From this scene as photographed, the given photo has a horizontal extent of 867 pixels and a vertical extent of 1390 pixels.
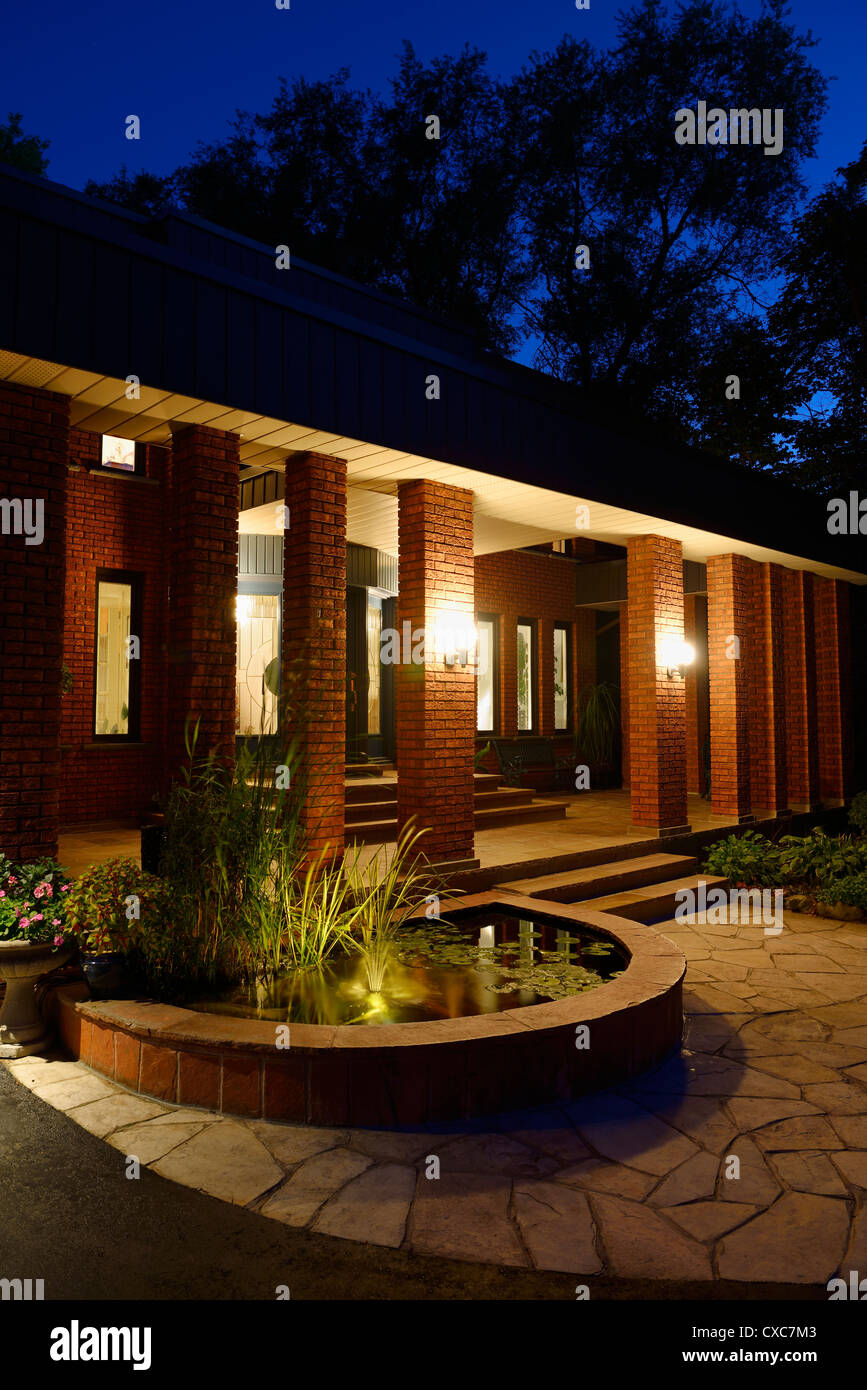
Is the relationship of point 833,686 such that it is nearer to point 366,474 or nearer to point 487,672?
point 487,672

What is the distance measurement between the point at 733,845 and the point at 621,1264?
22.6 ft

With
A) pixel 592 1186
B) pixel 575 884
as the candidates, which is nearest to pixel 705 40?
pixel 575 884

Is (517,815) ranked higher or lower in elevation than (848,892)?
higher

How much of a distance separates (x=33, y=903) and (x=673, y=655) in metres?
6.95

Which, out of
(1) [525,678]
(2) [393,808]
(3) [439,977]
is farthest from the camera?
(1) [525,678]

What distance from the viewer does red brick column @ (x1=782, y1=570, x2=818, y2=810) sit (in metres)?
11.9

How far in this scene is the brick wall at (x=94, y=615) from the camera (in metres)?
9.21

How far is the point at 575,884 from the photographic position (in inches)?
283

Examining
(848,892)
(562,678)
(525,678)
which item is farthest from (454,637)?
(562,678)

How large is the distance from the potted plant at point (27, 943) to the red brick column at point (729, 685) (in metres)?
8.18

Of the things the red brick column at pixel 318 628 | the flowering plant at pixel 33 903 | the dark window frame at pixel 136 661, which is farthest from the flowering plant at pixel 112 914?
the dark window frame at pixel 136 661

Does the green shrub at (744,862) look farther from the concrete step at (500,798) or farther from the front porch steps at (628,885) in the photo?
the concrete step at (500,798)

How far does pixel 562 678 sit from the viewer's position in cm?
1540
